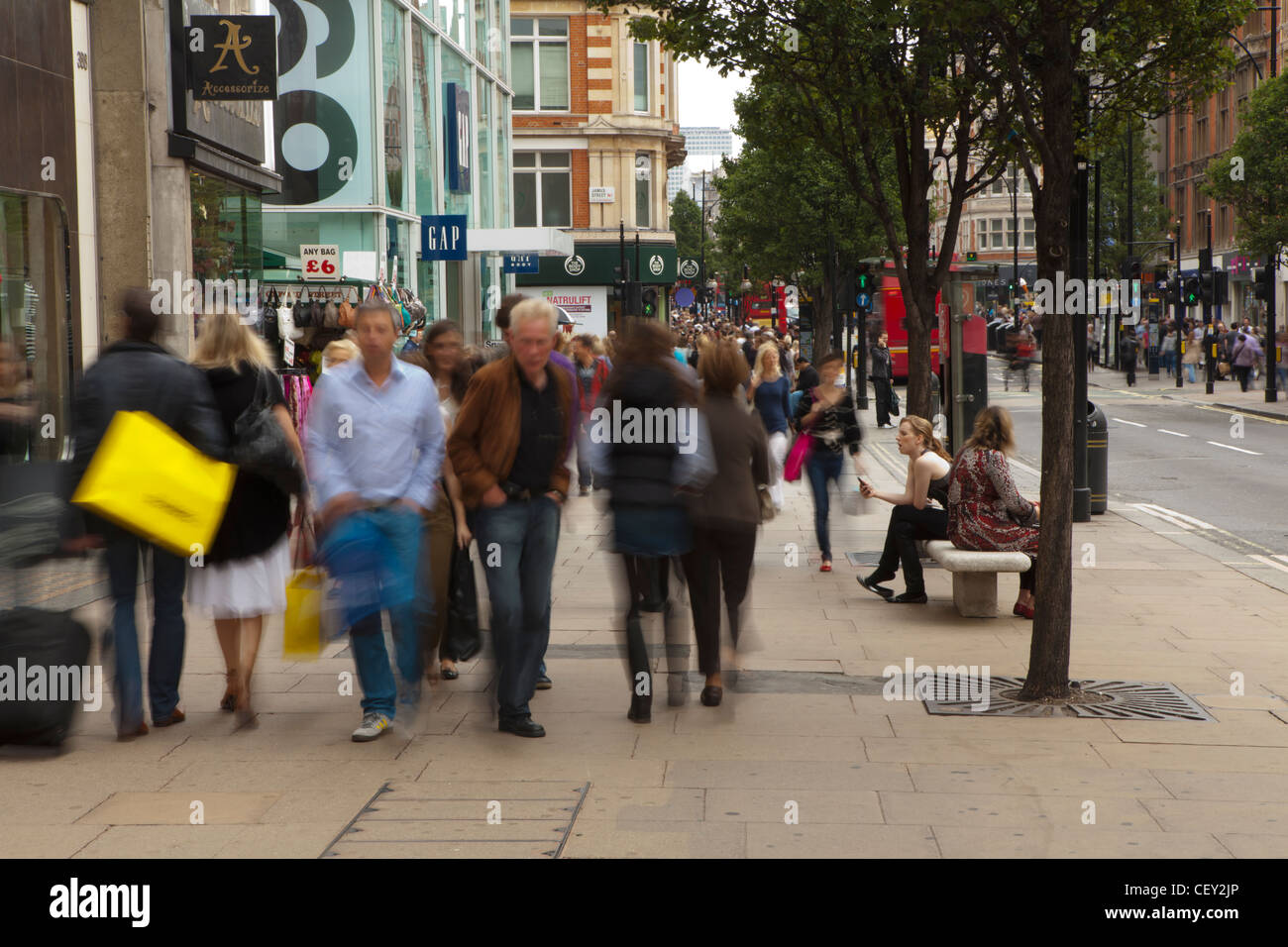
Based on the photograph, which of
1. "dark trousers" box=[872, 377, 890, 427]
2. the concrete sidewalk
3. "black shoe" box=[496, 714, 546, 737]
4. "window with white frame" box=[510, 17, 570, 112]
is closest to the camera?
the concrete sidewalk

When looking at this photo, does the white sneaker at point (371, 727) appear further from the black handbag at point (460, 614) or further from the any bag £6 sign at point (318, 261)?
the any bag £6 sign at point (318, 261)

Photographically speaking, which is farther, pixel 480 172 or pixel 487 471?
pixel 480 172

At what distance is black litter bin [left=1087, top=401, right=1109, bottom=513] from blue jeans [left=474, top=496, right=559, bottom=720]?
948 cm

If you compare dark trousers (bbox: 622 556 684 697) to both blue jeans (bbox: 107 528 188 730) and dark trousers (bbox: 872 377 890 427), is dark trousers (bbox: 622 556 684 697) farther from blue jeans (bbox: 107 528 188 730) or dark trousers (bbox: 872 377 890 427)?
dark trousers (bbox: 872 377 890 427)

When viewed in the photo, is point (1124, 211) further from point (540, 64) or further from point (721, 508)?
point (721, 508)

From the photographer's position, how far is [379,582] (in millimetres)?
6324

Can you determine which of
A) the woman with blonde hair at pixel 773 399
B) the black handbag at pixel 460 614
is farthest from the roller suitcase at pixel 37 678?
the woman with blonde hair at pixel 773 399

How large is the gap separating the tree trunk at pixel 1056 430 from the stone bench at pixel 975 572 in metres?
1.98

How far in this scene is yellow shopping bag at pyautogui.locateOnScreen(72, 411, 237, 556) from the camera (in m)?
6.06

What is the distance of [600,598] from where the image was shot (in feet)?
34.2

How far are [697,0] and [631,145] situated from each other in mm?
42702
